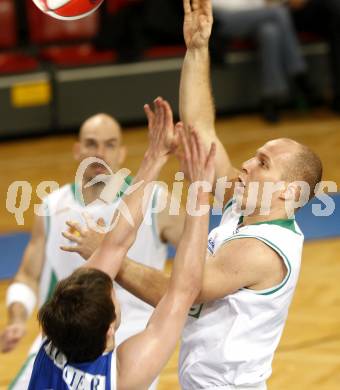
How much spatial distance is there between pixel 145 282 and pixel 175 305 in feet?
0.72

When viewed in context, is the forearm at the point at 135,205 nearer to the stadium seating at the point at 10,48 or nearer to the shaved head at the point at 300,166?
the shaved head at the point at 300,166

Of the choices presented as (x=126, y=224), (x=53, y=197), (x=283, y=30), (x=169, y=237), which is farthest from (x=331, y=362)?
(x=283, y=30)

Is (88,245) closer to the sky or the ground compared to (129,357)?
closer to the sky

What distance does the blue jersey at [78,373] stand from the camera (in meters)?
3.18

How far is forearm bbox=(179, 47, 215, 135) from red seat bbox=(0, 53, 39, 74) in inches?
234

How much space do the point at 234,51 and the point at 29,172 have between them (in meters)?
2.75

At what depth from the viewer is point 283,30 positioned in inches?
404

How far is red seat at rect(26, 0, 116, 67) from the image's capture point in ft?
33.4

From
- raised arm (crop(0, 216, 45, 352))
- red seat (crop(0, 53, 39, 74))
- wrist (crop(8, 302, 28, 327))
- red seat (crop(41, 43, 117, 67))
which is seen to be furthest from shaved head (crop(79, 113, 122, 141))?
red seat (crop(41, 43, 117, 67))

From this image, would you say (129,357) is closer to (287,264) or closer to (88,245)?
(88,245)

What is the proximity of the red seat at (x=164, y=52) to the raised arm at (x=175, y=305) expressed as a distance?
7144mm

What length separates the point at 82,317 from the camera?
3094 millimetres

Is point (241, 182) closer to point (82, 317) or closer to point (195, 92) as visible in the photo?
point (195, 92)

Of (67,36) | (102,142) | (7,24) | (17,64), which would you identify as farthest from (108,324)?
(67,36)
